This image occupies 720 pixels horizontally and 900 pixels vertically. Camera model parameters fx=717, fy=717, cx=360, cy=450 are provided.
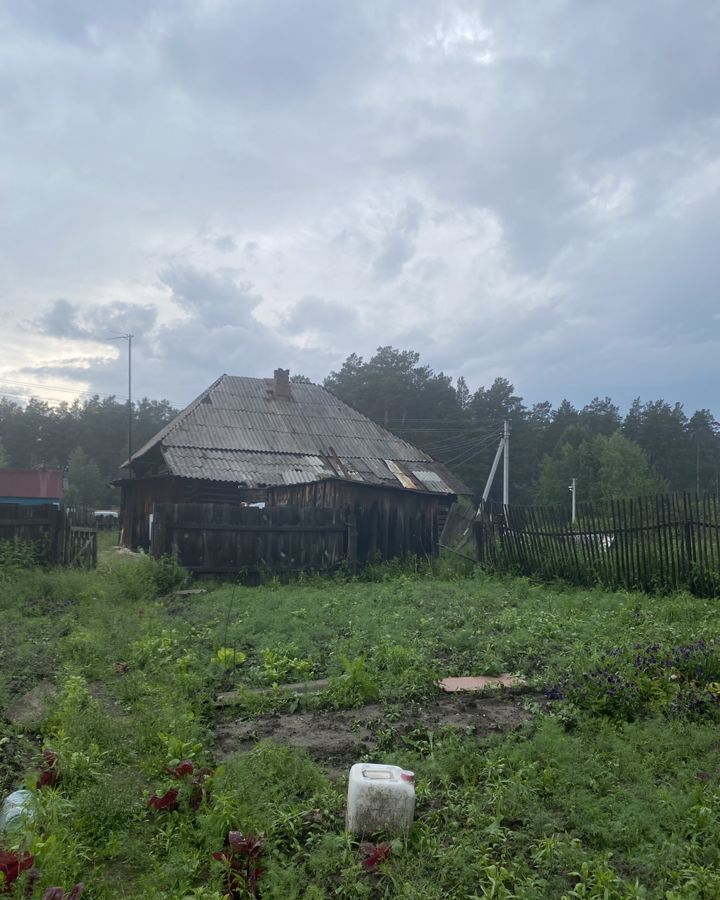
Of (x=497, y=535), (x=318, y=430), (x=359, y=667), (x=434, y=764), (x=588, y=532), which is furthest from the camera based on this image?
(x=318, y=430)

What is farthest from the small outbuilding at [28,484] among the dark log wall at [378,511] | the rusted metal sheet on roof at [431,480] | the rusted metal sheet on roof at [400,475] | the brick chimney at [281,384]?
the dark log wall at [378,511]

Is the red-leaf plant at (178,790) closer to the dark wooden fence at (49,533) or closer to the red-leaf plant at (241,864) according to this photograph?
the red-leaf plant at (241,864)

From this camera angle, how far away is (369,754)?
4129mm

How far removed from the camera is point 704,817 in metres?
3.30

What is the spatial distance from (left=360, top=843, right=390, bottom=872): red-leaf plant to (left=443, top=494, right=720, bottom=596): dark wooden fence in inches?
300

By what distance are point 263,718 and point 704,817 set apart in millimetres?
2763

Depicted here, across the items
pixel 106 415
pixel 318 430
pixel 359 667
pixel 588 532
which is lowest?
pixel 359 667

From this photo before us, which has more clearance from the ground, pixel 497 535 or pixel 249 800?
pixel 497 535

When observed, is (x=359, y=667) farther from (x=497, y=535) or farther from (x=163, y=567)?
(x=497, y=535)

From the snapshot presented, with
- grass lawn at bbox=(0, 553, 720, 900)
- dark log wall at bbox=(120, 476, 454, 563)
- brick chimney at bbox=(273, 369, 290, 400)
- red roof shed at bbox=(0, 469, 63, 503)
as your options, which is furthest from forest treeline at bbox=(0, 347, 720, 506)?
grass lawn at bbox=(0, 553, 720, 900)

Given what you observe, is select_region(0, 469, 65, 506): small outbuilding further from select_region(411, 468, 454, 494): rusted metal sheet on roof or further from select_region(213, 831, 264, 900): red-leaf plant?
select_region(213, 831, 264, 900): red-leaf plant

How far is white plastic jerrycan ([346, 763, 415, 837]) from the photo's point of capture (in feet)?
10.7

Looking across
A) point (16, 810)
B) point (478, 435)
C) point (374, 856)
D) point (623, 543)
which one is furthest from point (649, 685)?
point (478, 435)

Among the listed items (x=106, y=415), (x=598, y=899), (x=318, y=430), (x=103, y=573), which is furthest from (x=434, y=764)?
(x=106, y=415)
